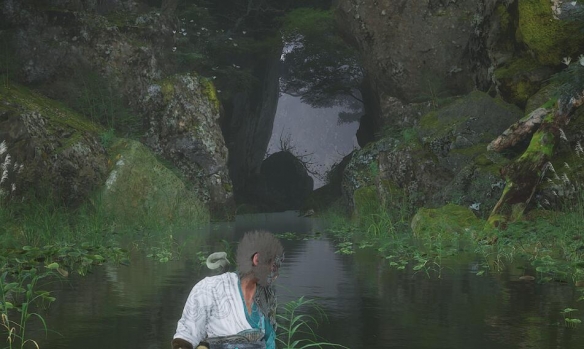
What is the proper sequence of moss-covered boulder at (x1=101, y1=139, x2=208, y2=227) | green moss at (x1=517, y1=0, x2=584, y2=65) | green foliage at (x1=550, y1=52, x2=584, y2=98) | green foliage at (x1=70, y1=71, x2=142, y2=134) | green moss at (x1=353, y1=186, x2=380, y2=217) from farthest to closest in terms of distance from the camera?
green foliage at (x1=70, y1=71, x2=142, y2=134) < green moss at (x1=353, y1=186, x2=380, y2=217) < moss-covered boulder at (x1=101, y1=139, x2=208, y2=227) < green moss at (x1=517, y1=0, x2=584, y2=65) < green foliage at (x1=550, y1=52, x2=584, y2=98)

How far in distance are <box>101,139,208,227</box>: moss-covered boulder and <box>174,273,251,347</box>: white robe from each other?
46.6ft

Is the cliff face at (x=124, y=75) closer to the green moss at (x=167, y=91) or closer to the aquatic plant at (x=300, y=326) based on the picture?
the green moss at (x=167, y=91)

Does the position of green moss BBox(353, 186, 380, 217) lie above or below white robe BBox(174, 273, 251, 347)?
above

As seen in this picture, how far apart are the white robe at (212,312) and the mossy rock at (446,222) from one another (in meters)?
10.9

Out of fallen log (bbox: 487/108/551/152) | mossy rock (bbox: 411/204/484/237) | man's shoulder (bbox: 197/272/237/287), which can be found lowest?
man's shoulder (bbox: 197/272/237/287)

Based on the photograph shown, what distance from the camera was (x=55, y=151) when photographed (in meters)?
17.7

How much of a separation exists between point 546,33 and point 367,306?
35.7 feet

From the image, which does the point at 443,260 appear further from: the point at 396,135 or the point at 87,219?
the point at 396,135

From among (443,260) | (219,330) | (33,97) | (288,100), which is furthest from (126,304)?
(288,100)

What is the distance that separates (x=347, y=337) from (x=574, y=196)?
9.45 meters

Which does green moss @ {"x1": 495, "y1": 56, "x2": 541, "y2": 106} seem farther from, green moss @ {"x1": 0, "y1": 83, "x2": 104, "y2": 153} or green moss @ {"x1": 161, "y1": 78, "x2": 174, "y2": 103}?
green moss @ {"x1": 161, "y1": 78, "x2": 174, "y2": 103}

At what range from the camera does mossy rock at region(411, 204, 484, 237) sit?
1468 centimetres

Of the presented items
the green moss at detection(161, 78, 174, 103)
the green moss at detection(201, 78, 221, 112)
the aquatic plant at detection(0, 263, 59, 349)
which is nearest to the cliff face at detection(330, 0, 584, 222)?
the green moss at detection(201, 78, 221, 112)

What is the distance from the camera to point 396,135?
1006 inches
